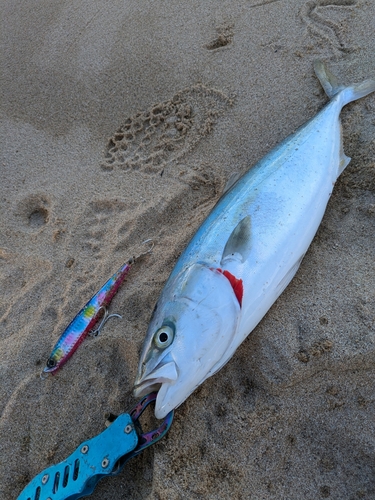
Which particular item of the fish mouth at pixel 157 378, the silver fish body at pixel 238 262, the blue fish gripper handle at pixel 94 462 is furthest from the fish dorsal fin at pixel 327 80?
the blue fish gripper handle at pixel 94 462

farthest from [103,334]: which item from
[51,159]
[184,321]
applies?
[51,159]

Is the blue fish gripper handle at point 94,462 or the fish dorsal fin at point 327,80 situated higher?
the blue fish gripper handle at point 94,462

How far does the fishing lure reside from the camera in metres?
2.20

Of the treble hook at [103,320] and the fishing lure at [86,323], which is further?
the treble hook at [103,320]

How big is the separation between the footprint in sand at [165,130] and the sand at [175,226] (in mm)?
18

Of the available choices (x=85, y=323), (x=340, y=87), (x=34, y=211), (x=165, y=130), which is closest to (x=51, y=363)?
(x=85, y=323)

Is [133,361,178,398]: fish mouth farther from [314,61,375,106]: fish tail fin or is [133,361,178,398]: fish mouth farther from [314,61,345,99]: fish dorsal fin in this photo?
[314,61,345,99]: fish dorsal fin

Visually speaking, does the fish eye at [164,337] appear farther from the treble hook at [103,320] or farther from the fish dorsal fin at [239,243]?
the treble hook at [103,320]

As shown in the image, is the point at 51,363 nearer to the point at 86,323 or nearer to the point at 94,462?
the point at 86,323

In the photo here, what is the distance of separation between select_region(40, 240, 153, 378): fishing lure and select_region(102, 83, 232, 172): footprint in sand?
1.16 metres

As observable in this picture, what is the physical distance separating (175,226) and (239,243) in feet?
2.63

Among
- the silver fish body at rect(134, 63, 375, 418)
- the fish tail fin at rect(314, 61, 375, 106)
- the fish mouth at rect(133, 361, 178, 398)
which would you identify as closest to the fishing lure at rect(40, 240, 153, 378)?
the silver fish body at rect(134, 63, 375, 418)

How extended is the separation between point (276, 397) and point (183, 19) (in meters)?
3.94

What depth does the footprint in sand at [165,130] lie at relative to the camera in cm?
322
